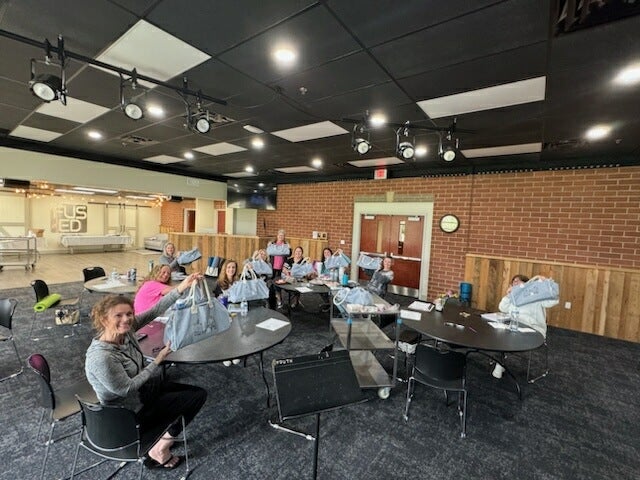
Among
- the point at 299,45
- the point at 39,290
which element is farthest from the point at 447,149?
the point at 39,290

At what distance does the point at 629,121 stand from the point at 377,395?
13.6 ft

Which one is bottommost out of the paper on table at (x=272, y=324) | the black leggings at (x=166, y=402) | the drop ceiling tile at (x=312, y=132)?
the black leggings at (x=166, y=402)

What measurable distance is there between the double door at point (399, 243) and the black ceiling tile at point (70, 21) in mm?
6021

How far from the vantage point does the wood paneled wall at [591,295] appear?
15.3 feet

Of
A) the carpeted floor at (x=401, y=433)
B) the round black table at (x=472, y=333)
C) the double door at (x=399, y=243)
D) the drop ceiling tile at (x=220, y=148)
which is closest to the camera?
the carpeted floor at (x=401, y=433)

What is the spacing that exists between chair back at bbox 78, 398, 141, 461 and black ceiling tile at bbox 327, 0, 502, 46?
258 cm

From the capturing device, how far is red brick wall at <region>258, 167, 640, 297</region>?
4836mm

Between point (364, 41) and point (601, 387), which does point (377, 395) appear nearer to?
point (601, 387)

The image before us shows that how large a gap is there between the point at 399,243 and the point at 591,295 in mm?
3484

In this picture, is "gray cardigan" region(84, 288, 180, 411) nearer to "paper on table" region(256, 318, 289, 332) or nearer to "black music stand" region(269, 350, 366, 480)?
"black music stand" region(269, 350, 366, 480)

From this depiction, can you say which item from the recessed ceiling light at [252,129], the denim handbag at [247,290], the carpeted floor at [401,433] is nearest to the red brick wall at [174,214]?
the recessed ceiling light at [252,129]

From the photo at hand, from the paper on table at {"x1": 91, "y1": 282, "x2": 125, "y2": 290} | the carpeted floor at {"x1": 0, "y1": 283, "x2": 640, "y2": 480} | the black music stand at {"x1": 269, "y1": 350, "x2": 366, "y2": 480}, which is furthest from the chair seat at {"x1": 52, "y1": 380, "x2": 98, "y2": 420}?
the paper on table at {"x1": 91, "y1": 282, "x2": 125, "y2": 290}

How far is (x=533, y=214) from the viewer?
554cm

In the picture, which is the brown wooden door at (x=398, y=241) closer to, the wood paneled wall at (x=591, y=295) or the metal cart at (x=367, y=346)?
the wood paneled wall at (x=591, y=295)
